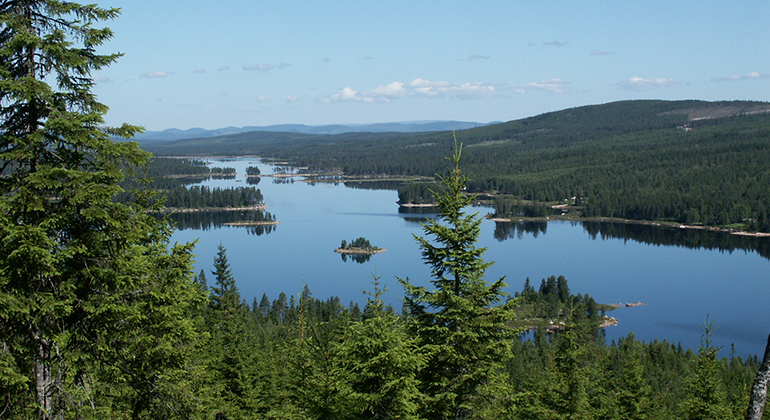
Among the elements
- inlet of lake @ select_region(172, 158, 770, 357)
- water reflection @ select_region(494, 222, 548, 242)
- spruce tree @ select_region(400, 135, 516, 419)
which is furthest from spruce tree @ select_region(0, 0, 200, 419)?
water reflection @ select_region(494, 222, 548, 242)

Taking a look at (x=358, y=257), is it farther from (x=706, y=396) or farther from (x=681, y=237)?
(x=706, y=396)

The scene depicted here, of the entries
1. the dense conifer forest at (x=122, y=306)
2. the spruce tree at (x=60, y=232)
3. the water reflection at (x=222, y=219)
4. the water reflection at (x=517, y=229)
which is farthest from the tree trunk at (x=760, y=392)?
the water reflection at (x=222, y=219)

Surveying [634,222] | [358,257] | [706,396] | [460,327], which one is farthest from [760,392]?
[634,222]

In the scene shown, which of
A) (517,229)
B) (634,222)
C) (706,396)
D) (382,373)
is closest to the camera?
(382,373)

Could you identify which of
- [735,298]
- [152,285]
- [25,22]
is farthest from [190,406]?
[735,298]

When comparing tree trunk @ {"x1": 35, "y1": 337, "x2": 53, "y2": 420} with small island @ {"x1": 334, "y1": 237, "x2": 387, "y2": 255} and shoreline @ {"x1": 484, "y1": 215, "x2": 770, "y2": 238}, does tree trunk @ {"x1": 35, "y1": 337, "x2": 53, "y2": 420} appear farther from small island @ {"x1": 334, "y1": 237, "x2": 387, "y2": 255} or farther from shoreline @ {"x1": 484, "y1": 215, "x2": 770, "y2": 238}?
shoreline @ {"x1": 484, "y1": 215, "x2": 770, "y2": 238}

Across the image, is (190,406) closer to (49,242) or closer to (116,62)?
(49,242)
